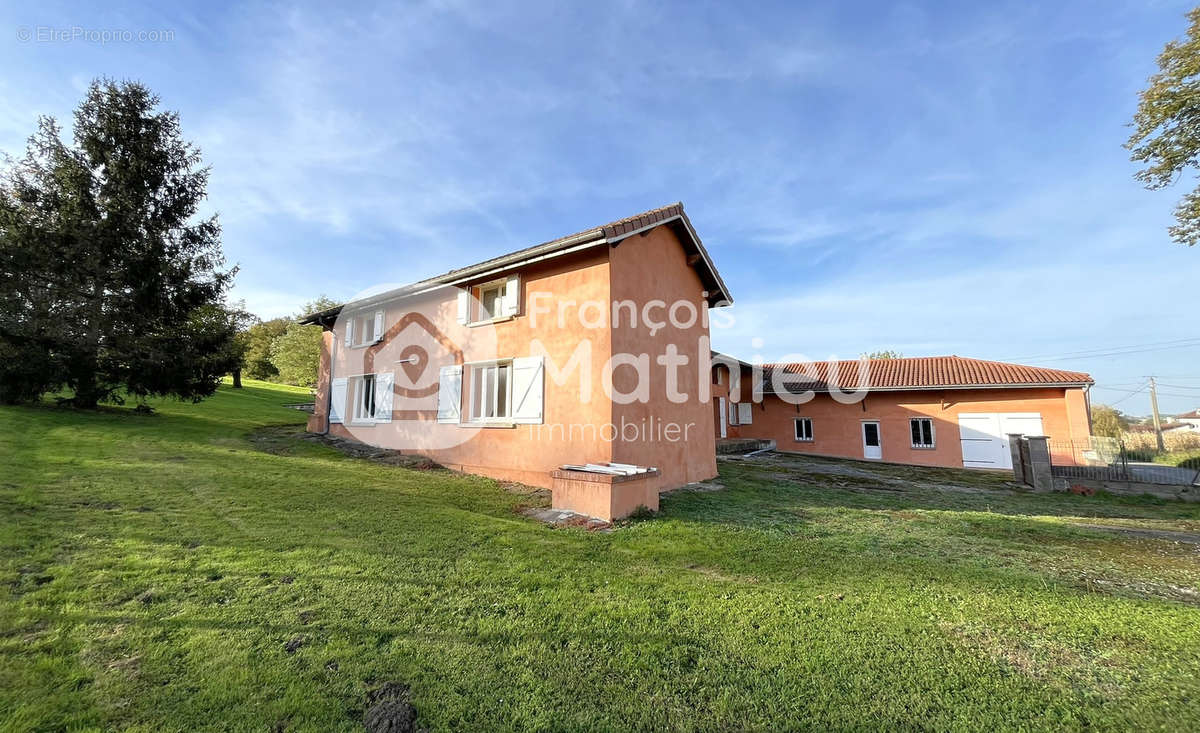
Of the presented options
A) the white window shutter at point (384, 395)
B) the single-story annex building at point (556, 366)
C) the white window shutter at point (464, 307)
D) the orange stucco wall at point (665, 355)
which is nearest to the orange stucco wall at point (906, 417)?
the single-story annex building at point (556, 366)

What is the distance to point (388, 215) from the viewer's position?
13688 mm

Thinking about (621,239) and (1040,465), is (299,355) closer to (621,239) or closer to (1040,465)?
(621,239)

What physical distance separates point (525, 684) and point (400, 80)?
442 inches

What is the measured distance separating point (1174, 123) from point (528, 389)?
1774 cm

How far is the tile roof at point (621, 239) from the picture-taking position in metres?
8.63

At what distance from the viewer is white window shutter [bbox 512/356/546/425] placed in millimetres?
9430

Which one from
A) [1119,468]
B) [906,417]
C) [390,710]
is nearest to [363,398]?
[390,710]

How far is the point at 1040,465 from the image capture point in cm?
1231

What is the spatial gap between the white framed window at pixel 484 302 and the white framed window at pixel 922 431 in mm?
20335

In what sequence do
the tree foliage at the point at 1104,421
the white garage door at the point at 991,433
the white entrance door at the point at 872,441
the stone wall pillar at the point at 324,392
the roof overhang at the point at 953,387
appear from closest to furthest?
the stone wall pillar at the point at 324,392
the roof overhang at the point at 953,387
the white garage door at the point at 991,433
the white entrance door at the point at 872,441
the tree foliage at the point at 1104,421

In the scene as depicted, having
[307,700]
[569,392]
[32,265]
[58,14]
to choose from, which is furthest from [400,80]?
[32,265]

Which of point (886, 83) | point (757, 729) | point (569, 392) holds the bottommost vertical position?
point (757, 729)

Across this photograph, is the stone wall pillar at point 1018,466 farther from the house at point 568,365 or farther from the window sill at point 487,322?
the window sill at point 487,322

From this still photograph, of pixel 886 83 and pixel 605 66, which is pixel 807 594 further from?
pixel 886 83
